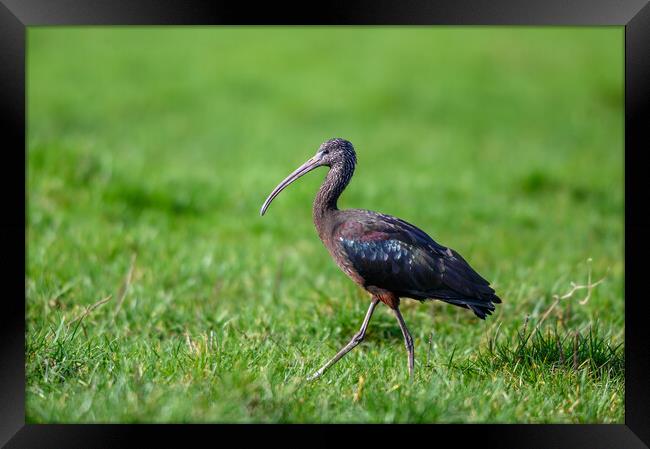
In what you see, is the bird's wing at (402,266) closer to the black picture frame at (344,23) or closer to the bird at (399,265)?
the bird at (399,265)

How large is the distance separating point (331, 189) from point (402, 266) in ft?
2.08

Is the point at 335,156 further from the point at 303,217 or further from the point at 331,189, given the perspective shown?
the point at 303,217

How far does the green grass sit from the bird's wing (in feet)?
1.47

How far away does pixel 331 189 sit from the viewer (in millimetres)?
4734

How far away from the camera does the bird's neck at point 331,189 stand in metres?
4.72

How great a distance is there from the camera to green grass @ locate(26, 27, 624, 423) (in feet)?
13.9

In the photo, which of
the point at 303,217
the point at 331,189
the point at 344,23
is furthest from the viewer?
the point at 303,217

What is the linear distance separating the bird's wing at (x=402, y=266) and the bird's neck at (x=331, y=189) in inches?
8.4

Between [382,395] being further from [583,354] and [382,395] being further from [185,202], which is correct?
[185,202]

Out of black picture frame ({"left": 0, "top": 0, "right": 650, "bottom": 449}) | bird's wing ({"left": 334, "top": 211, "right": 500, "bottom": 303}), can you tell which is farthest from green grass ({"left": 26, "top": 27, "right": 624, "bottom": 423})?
bird's wing ({"left": 334, "top": 211, "right": 500, "bottom": 303})

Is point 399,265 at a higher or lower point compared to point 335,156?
lower


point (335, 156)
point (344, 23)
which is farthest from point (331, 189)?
point (344, 23)

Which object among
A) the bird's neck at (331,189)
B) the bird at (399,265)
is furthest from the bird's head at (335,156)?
the bird at (399,265)

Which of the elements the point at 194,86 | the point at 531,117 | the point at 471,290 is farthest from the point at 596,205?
the point at 194,86
